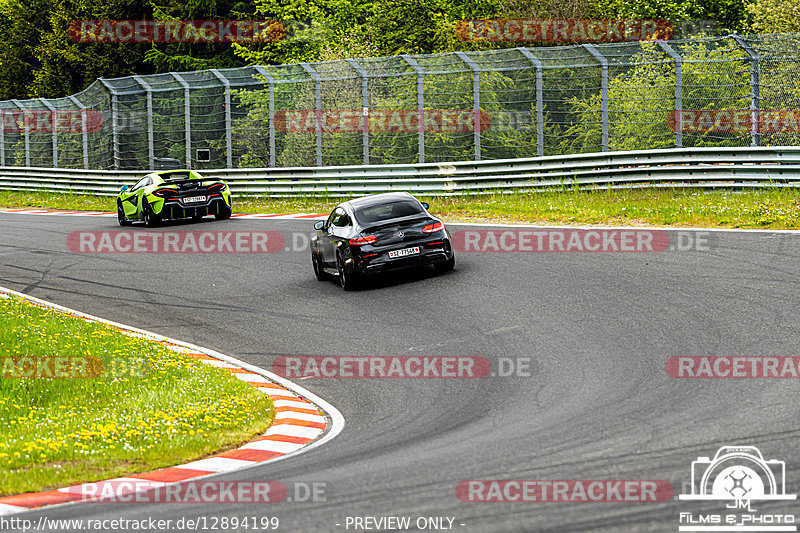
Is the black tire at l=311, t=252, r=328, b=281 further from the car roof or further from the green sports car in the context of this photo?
the green sports car

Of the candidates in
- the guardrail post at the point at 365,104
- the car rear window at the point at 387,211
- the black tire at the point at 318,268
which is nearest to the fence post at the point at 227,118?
the guardrail post at the point at 365,104

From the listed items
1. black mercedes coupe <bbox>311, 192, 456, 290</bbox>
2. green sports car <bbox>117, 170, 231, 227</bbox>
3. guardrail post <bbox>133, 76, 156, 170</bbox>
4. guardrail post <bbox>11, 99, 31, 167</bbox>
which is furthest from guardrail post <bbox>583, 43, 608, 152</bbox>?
guardrail post <bbox>11, 99, 31, 167</bbox>

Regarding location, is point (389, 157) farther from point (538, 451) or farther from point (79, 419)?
point (538, 451)

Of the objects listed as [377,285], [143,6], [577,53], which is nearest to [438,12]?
[143,6]

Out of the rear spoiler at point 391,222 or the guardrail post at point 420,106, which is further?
the guardrail post at point 420,106

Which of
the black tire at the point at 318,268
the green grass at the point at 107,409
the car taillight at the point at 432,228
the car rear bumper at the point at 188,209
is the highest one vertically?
the car taillight at the point at 432,228

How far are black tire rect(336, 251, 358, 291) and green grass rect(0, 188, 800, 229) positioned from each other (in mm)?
6049

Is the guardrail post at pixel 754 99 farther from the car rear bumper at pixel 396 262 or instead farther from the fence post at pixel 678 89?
the car rear bumper at pixel 396 262

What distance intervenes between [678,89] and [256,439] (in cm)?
1564

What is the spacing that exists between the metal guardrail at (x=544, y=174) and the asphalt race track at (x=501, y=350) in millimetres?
4142

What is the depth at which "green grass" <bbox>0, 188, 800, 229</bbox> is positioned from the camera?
19.1 meters

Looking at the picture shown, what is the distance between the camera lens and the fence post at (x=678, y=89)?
22.0 metres

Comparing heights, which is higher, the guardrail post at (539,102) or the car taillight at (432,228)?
the guardrail post at (539,102)

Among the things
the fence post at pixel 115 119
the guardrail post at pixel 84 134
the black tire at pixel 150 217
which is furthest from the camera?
the guardrail post at pixel 84 134
